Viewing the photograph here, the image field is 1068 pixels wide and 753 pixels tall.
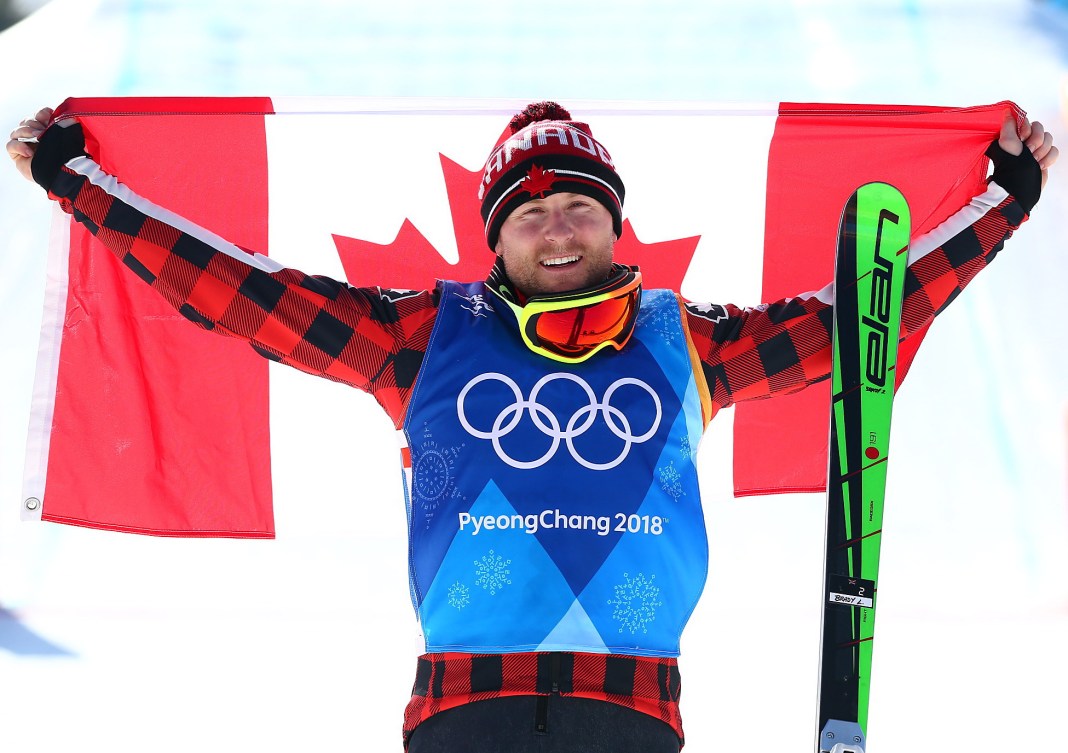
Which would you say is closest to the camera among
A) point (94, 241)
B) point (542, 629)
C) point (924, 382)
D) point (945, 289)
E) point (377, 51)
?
point (542, 629)

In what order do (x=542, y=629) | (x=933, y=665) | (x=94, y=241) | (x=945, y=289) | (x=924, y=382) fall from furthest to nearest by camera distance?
(x=924, y=382) < (x=933, y=665) < (x=94, y=241) < (x=945, y=289) < (x=542, y=629)

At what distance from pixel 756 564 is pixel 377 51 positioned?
9.17 feet

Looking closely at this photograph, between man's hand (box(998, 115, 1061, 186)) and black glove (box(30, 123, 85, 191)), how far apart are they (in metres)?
1.96

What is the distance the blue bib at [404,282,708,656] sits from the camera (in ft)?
6.03

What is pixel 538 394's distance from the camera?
1.95m

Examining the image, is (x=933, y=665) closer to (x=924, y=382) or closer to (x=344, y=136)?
(x=924, y=382)

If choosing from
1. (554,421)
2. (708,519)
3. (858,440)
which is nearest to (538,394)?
(554,421)

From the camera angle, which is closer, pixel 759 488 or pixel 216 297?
pixel 216 297

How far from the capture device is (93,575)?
3.74m

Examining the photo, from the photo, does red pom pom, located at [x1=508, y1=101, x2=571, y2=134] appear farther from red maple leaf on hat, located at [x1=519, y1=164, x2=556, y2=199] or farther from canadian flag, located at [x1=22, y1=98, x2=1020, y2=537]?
red maple leaf on hat, located at [x1=519, y1=164, x2=556, y2=199]

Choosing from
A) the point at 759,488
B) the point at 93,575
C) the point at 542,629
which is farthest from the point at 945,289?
the point at 93,575

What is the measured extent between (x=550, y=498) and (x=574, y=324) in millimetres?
318

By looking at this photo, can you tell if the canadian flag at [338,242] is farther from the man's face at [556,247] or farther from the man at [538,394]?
the man's face at [556,247]

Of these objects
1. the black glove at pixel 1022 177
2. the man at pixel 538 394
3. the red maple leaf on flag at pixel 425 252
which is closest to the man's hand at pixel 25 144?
the man at pixel 538 394
